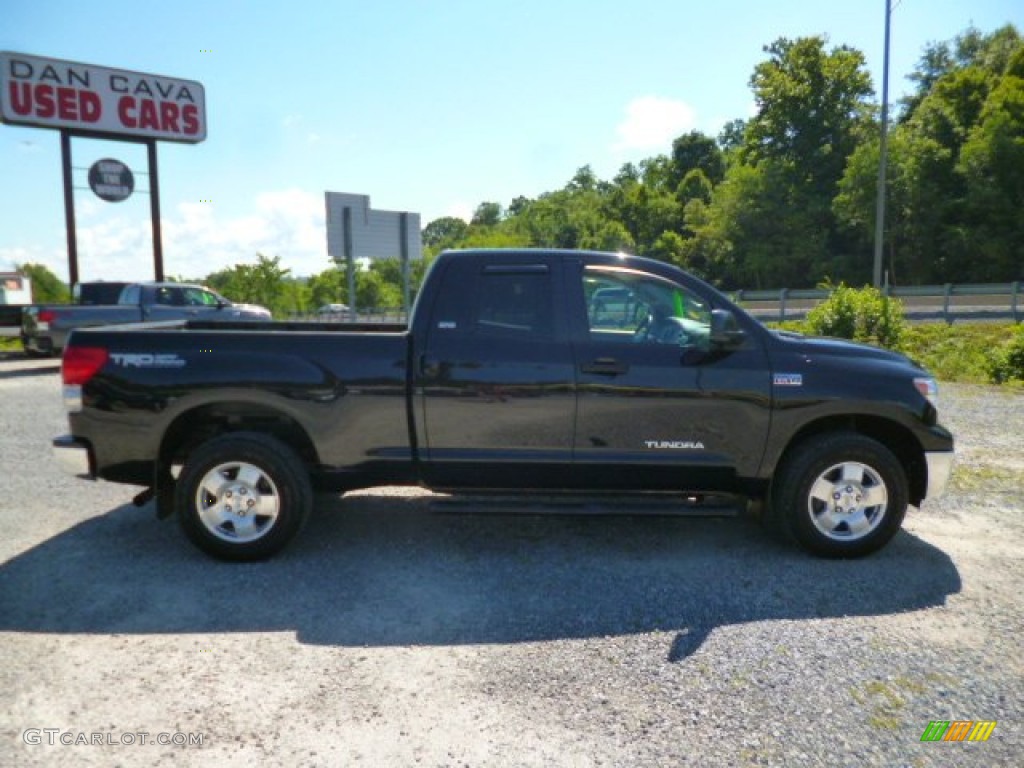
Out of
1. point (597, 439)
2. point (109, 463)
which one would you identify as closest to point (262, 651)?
point (109, 463)

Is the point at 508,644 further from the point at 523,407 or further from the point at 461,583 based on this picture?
the point at 523,407

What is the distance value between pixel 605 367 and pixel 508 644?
5.62ft

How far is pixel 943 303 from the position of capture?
81.1ft

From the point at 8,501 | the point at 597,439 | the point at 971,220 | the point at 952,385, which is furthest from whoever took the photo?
the point at 971,220

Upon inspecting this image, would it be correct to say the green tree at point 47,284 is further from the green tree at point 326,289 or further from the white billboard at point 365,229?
the white billboard at point 365,229

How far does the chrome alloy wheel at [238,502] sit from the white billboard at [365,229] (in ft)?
26.0

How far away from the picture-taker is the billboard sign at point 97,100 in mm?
18938

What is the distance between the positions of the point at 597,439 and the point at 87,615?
2.95 m

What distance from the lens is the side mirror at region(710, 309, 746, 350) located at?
3.95 metres

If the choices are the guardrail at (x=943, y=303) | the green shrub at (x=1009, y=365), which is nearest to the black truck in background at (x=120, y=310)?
the green shrub at (x=1009, y=365)

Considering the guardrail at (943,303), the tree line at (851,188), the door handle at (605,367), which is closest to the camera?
the door handle at (605,367)

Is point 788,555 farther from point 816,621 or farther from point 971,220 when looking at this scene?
point 971,220

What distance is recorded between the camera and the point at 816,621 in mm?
3533
